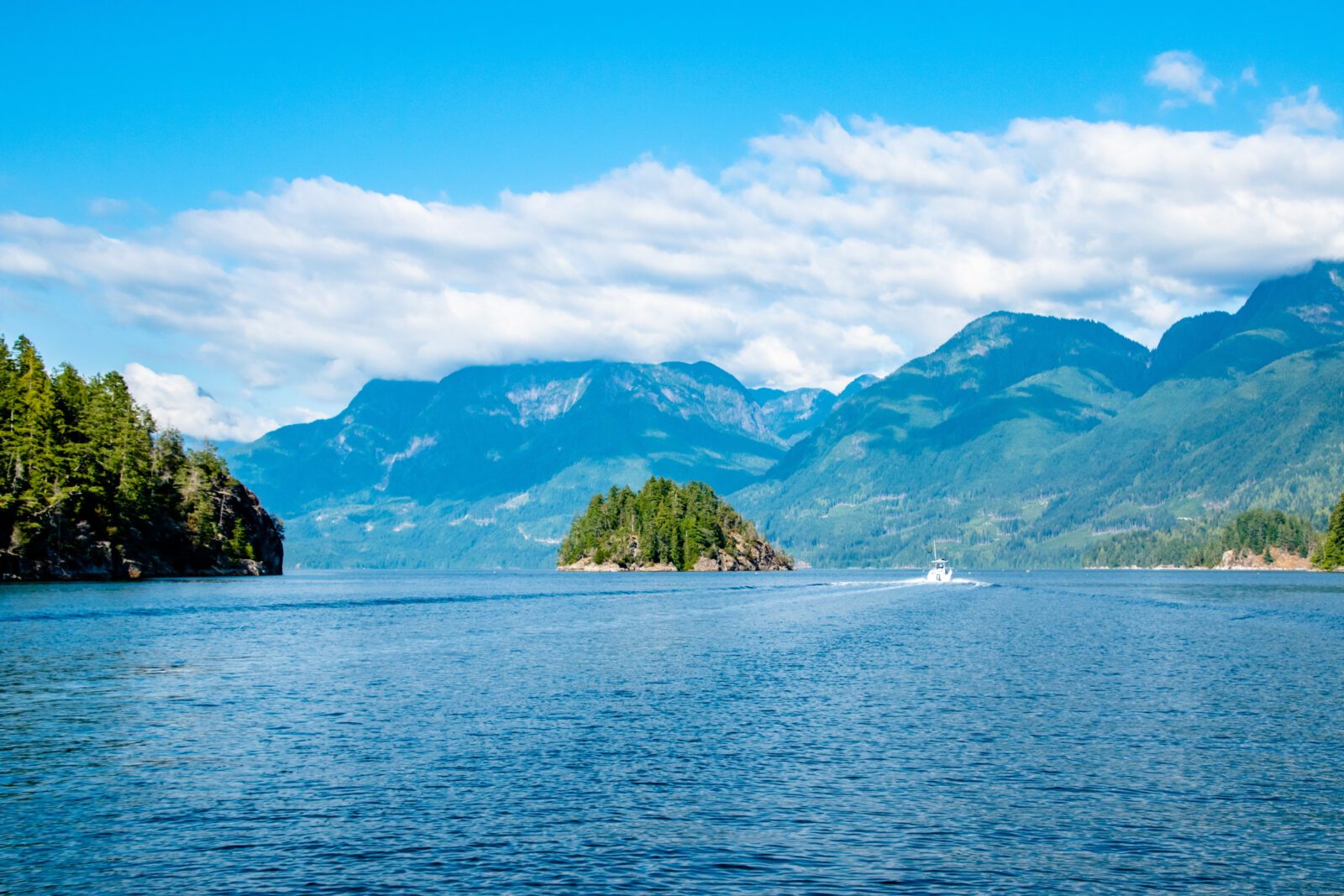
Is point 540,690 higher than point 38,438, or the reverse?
point 38,438

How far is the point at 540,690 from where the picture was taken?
64438 millimetres

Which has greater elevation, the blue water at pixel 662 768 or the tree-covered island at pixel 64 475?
the tree-covered island at pixel 64 475

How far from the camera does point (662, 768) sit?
42.9m

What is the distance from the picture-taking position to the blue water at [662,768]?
29938 millimetres

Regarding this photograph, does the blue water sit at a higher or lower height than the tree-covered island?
lower

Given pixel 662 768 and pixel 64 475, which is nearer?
pixel 662 768

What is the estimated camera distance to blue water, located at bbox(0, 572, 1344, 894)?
29938 millimetres

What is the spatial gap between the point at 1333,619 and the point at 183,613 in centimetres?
12923

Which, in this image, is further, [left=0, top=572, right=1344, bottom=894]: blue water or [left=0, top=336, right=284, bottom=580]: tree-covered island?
[left=0, top=336, right=284, bottom=580]: tree-covered island

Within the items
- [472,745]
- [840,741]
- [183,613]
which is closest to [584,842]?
[472,745]

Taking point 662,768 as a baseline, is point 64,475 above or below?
above

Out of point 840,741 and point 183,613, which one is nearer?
point 840,741

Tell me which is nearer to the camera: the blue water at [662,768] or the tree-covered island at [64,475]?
the blue water at [662,768]

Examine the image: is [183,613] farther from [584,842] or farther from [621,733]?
[584,842]
